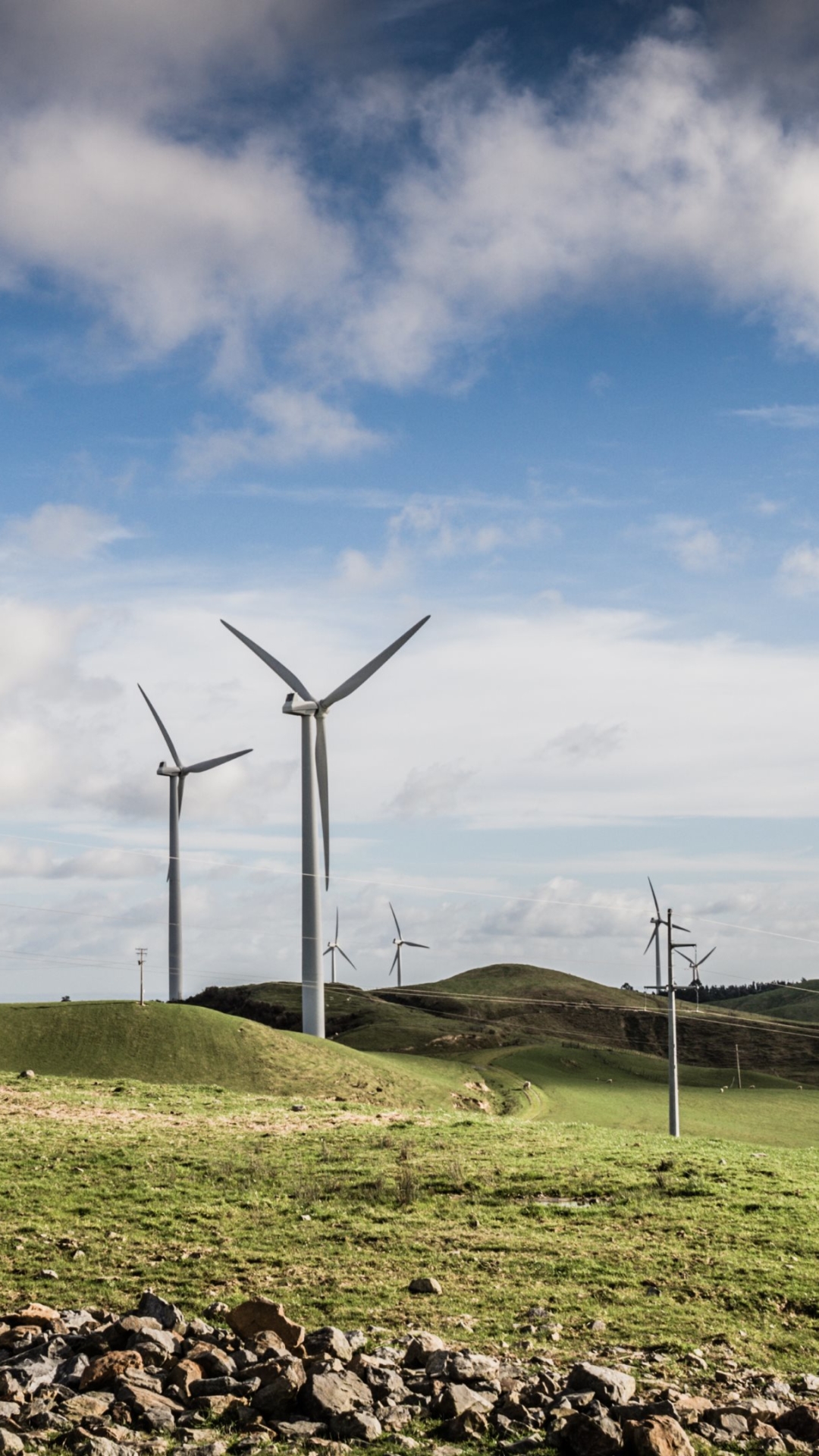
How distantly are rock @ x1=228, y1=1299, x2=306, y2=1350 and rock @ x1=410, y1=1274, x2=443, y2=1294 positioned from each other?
122 inches

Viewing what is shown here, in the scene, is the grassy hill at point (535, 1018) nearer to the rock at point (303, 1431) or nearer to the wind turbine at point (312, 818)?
the wind turbine at point (312, 818)

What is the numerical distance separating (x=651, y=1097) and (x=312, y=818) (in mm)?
24309

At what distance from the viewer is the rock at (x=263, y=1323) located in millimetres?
13430

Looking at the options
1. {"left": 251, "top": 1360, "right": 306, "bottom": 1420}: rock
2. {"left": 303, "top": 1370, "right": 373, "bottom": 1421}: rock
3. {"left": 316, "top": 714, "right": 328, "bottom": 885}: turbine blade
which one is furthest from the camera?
{"left": 316, "top": 714, "right": 328, "bottom": 885}: turbine blade

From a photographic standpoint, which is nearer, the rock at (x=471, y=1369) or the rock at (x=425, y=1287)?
the rock at (x=471, y=1369)

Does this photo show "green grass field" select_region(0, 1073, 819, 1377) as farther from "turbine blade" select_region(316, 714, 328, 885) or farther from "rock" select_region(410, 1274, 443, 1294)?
"turbine blade" select_region(316, 714, 328, 885)

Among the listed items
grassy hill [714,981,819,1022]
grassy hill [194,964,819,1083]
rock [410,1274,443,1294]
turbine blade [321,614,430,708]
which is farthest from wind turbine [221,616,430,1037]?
grassy hill [714,981,819,1022]

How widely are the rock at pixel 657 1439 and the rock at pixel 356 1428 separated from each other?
2352 millimetres

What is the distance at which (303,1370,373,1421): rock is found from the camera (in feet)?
37.6

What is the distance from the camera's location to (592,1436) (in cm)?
1071

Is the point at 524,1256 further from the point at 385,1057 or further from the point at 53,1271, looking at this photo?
the point at 385,1057

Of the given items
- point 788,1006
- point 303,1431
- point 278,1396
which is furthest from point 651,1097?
point 788,1006

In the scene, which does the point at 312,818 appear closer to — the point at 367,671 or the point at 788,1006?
the point at 367,671

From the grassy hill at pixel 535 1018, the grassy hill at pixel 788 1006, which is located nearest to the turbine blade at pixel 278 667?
the grassy hill at pixel 535 1018
